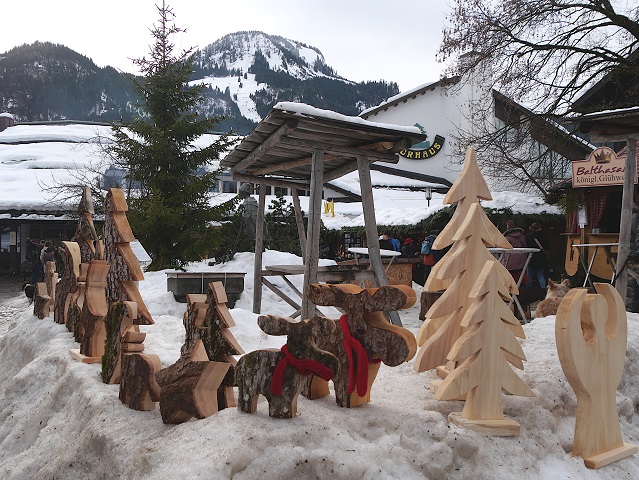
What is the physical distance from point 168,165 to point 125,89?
8306 centimetres

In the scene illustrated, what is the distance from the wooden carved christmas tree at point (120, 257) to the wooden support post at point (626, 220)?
5.47 metres

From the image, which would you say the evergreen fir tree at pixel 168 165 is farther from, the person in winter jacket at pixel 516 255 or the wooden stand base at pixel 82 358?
the wooden stand base at pixel 82 358

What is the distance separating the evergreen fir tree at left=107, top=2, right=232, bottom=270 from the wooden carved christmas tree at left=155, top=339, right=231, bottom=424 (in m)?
10.9

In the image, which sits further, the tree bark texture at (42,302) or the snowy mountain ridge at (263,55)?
the snowy mountain ridge at (263,55)

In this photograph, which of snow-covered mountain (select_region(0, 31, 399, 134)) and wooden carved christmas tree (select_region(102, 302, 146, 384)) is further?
snow-covered mountain (select_region(0, 31, 399, 134))

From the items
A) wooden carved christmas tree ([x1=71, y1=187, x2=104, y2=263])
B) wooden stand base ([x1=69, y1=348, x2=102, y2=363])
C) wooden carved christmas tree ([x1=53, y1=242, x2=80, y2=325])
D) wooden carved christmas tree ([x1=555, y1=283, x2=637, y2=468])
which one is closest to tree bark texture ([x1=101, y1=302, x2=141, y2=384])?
wooden stand base ([x1=69, y1=348, x2=102, y2=363])

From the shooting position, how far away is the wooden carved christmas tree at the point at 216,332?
2543 millimetres

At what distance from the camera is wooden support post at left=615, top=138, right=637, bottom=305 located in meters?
6.43

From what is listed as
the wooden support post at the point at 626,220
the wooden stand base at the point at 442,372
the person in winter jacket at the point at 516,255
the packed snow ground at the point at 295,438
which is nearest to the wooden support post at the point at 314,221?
the packed snow ground at the point at 295,438

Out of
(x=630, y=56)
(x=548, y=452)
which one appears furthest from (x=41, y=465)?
(x=630, y=56)

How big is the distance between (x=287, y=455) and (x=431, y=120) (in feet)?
76.2

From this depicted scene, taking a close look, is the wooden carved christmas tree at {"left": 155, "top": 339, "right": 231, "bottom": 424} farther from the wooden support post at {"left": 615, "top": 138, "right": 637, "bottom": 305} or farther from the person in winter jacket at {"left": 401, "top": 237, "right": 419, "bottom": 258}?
the person in winter jacket at {"left": 401, "top": 237, "right": 419, "bottom": 258}

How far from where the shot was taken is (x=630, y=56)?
12531 mm

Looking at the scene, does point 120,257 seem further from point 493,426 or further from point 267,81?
point 267,81
